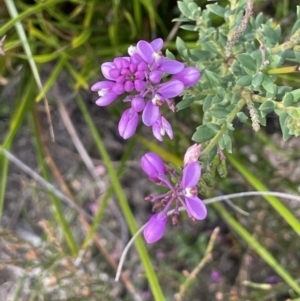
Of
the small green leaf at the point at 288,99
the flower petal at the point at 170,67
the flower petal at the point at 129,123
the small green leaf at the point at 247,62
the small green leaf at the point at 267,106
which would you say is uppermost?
the flower petal at the point at 170,67

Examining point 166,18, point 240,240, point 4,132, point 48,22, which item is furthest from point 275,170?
point 4,132

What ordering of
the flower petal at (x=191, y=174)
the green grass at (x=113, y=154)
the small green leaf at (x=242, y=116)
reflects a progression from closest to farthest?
the flower petal at (x=191, y=174), the small green leaf at (x=242, y=116), the green grass at (x=113, y=154)

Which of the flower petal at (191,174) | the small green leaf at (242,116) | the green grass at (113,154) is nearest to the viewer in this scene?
the flower petal at (191,174)

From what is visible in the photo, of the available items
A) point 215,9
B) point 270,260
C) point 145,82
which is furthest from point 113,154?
point 145,82

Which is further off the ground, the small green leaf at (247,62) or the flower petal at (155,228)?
the small green leaf at (247,62)

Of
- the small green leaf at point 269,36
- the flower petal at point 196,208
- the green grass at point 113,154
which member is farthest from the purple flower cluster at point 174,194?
the green grass at point 113,154

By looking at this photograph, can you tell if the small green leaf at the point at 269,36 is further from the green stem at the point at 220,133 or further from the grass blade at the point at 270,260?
the grass blade at the point at 270,260
